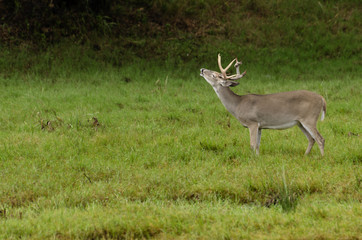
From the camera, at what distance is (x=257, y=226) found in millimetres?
4656

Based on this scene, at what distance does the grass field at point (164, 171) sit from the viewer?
185 inches

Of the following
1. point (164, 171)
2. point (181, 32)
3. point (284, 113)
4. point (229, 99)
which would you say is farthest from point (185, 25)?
point (164, 171)

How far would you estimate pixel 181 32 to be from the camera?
17.4 m

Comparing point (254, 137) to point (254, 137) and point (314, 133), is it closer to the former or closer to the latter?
point (254, 137)

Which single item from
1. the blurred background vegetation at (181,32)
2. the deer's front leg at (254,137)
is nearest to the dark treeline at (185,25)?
the blurred background vegetation at (181,32)

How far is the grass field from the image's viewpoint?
4688 millimetres

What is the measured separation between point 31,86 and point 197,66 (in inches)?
199

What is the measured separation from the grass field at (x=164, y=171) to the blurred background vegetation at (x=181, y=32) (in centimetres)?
372

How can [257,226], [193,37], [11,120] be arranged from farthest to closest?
[193,37]
[11,120]
[257,226]

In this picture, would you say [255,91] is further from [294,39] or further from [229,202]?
[229,202]

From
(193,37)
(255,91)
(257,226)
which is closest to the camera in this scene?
(257,226)

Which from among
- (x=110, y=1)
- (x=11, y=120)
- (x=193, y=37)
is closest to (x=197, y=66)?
(x=193, y=37)

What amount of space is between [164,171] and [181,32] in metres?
11.4

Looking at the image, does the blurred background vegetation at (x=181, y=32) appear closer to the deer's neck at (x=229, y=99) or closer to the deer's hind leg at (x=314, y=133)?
the deer's neck at (x=229, y=99)
